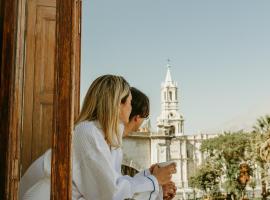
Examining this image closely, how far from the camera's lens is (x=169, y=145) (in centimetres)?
5344

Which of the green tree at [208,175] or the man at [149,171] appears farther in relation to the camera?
the green tree at [208,175]

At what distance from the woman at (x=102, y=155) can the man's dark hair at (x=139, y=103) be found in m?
0.57

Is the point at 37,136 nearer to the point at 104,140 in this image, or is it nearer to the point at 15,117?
the point at 104,140

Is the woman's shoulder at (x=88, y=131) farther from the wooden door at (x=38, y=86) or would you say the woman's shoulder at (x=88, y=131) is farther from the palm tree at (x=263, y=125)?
the palm tree at (x=263, y=125)

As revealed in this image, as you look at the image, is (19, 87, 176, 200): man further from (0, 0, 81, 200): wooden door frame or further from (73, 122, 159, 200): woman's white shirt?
(0, 0, 81, 200): wooden door frame

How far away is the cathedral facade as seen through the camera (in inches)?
1771

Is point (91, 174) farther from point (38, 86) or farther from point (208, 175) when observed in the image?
point (208, 175)

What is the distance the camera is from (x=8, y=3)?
1.64 metres

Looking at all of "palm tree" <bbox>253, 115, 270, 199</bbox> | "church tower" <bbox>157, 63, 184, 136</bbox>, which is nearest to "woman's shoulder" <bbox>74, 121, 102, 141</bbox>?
"palm tree" <bbox>253, 115, 270, 199</bbox>

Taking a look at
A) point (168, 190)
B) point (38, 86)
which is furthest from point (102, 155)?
point (38, 86)

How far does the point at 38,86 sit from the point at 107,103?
1.25 meters

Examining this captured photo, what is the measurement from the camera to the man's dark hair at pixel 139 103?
10.0 ft

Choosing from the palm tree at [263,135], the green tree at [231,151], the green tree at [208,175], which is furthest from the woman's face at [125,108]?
the green tree at [208,175]

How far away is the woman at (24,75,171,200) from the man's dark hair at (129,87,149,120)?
57cm
